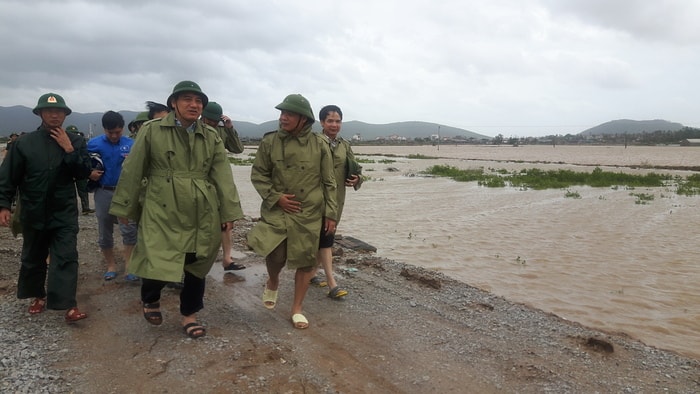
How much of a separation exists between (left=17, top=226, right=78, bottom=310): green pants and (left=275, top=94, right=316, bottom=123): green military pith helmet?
7.29 ft

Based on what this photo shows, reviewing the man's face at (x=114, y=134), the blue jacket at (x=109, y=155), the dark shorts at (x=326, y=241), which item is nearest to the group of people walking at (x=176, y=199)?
the dark shorts at (x=326, y=241)

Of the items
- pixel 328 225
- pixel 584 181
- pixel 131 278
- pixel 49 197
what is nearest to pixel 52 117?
pixel 49 197

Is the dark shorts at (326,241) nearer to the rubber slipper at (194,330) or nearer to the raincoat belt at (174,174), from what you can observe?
the rubber slipper at (194,330)

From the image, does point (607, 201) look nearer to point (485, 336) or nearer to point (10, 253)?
point (485, 336)

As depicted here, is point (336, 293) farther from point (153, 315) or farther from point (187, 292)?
point (153, 315)

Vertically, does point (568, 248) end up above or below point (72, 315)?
below

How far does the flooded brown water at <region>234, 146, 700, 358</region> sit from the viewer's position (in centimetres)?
611

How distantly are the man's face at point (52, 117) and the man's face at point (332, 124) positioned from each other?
7.90 ft

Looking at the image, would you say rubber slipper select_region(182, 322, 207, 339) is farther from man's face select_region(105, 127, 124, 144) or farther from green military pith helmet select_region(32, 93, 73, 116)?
man's face select_region(105, 127, 124, 144)

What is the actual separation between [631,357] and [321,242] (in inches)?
118

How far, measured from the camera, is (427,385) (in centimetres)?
323

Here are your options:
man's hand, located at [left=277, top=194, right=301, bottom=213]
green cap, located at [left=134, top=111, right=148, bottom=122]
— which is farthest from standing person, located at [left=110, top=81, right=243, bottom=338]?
green cap, located at [left=134, top=111, right=148, bottom=122]

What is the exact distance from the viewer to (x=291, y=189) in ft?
13.0

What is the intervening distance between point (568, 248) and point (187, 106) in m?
8.55
